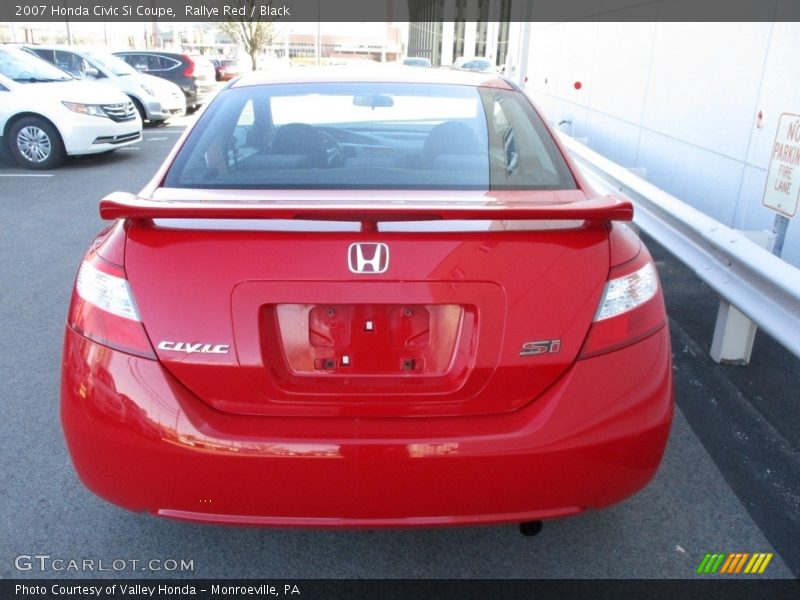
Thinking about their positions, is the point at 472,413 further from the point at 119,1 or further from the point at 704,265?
the point at 119,1

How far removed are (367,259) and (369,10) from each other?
59222mm

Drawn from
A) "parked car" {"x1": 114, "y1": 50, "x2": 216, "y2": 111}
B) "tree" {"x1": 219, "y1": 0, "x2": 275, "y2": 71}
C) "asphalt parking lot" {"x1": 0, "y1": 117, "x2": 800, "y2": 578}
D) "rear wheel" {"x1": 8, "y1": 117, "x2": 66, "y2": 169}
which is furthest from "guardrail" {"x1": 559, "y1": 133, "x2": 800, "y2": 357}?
"tree" {"x1": 219, "y1": 0, "x2": 275, "y2": 71}

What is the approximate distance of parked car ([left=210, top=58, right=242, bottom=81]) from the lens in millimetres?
28078

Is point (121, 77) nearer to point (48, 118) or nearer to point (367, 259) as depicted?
point (48, 118)

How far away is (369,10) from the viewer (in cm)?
5691

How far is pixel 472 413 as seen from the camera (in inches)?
80.9

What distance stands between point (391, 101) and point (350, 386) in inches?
58.3

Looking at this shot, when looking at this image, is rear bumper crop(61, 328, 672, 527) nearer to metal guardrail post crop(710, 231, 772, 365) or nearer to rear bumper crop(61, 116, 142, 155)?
metal guardrail post crop(710, 231, 772, 365)

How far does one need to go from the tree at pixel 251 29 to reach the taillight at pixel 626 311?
1424 inches

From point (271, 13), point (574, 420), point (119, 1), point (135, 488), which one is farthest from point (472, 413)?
point (119, 1)

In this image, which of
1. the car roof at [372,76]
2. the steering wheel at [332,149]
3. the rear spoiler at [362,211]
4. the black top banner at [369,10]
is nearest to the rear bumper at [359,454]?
the rear spoiler at [362,211]

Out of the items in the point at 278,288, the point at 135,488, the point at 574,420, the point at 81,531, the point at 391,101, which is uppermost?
the point at 391,101

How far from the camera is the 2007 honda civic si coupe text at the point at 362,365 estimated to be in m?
2.01

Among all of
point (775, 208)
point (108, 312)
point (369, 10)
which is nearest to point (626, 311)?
point (108, 312)
